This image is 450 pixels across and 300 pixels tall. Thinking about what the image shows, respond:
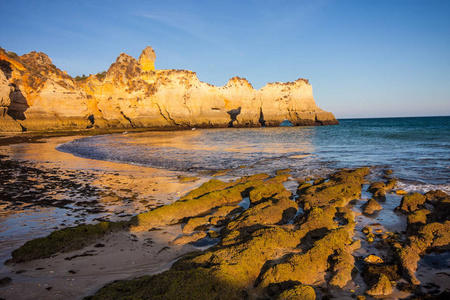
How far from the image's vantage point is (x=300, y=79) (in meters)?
60.5

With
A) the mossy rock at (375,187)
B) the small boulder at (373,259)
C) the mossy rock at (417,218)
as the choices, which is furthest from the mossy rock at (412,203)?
the small boulder at (373,259)

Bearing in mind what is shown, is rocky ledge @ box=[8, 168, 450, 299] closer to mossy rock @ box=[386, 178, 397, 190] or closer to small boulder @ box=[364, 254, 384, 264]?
small boulder @ box=[364, 254, 384, 264]

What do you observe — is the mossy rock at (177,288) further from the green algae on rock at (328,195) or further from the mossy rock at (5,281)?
the green algae on rock at (328,195)

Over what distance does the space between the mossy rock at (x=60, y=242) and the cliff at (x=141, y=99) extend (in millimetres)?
45151

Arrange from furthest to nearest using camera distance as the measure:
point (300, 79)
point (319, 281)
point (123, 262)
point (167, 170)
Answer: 1. point (300, 79)
2. point (167, 170)
3. point (123, 262)
4. point (319, 281)

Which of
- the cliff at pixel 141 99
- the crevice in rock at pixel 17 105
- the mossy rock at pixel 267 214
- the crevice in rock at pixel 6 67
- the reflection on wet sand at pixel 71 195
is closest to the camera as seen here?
the mossy rock at pixel 267 214

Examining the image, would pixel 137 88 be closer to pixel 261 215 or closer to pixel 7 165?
pixel 7 165

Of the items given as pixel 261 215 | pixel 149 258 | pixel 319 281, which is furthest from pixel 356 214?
pixel 149 258

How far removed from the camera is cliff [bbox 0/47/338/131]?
4328cm

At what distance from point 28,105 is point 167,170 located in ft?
140

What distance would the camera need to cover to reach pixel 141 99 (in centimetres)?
5522

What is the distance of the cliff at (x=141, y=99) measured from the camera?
43281 millimetres

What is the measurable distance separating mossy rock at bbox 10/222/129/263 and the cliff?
45151 mm

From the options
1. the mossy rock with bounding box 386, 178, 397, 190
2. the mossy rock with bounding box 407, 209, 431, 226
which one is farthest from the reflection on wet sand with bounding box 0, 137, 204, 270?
the mossy rock with bounding box 386, 178, 397, 190
